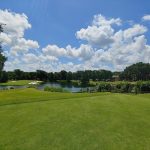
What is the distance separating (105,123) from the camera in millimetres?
10344

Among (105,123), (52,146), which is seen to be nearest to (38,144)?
(52,146)

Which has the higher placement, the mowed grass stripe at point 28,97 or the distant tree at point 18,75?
the distant tree at point 18,75

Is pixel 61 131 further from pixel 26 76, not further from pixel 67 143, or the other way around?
pixel 26 76

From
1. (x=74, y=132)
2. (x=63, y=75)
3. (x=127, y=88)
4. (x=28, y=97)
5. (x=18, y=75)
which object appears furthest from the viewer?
(x=63, y=75)

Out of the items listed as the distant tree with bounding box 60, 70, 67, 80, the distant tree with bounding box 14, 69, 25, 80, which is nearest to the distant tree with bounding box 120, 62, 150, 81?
the distant tree with bounding box 60, 70, 67, 80

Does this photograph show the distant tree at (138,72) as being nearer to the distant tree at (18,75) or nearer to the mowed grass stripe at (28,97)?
the distant tree at (18,75)

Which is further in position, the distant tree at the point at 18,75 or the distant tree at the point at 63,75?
the distant tree at the point at 63,75

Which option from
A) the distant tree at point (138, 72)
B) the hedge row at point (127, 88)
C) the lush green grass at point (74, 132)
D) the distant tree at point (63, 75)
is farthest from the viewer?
the distant tree at point (63, 75)

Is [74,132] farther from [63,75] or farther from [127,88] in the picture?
[63,75]

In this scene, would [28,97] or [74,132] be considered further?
[28,97]

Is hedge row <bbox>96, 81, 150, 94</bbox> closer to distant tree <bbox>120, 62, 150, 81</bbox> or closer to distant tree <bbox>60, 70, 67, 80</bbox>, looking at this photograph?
distant tree <bbox>120, 62, 150, 81</bbox>

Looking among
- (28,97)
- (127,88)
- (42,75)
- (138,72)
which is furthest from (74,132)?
(138,72)

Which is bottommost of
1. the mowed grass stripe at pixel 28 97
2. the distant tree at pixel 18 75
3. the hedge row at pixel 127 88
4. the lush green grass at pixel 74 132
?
the lush green grass at pixel 74 132

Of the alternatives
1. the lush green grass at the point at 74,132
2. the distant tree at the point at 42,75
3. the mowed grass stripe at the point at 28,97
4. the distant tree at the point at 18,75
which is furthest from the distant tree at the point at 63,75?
the lush green grass at the point at 74,132
